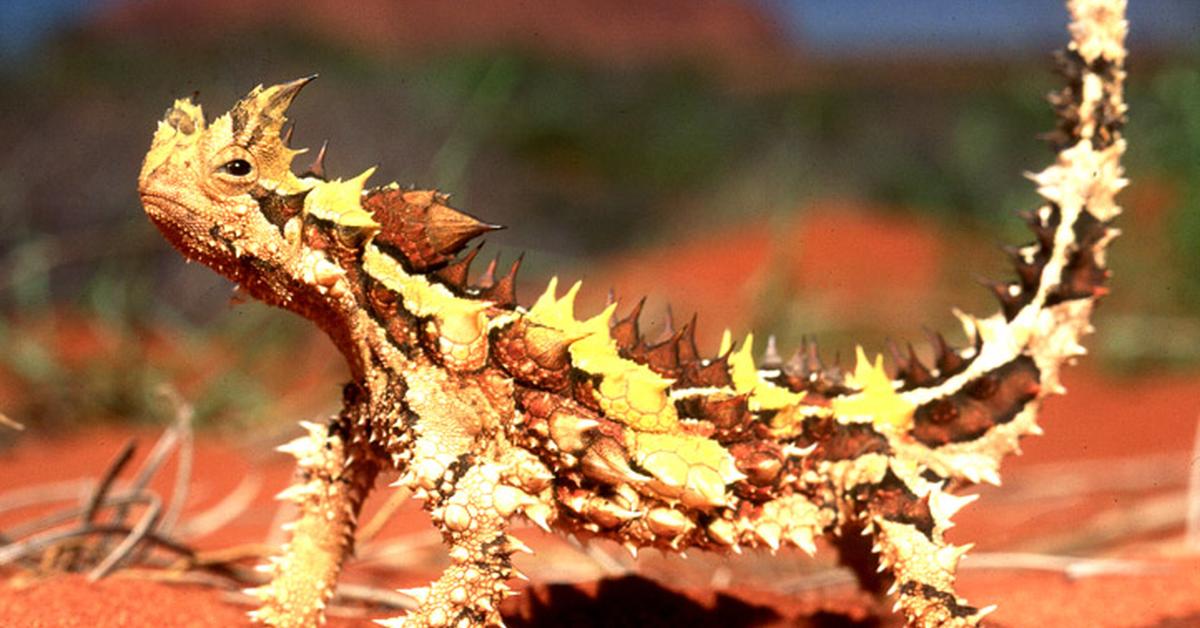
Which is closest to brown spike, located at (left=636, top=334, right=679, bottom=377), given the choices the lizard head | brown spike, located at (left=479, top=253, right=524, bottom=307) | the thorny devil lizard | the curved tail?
the thorny devil lizard

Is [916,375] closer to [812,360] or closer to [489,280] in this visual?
[812,360]

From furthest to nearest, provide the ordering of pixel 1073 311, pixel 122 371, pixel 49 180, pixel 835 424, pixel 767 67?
pixel 767 67, pixel 49 180, pixel 122 371, pixel 1073 311, pixel 835 424

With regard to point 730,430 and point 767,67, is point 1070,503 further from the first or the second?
point 767,67

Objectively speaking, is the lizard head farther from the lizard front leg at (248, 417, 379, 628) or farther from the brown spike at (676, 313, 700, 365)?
the brown spike at (676, 313, 700, 365)

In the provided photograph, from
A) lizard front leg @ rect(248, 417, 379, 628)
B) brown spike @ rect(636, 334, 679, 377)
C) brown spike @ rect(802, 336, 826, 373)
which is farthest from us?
brown spike @ rect(802, 336, 826, 373)

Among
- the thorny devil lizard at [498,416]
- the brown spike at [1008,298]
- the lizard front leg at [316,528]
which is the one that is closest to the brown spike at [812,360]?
the thorny devil lizard at [498,416]

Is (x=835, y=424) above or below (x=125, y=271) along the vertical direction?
below

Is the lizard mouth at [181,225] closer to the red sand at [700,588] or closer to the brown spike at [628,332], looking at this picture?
the brown spike at [628,332]

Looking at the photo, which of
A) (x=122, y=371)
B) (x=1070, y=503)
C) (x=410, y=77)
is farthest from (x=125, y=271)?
(x=1070, y=503)
